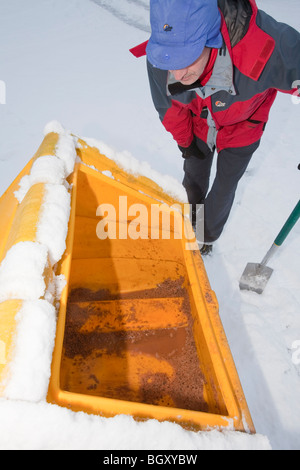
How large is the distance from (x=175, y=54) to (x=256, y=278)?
1541 millimetres

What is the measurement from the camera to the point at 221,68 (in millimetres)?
1199

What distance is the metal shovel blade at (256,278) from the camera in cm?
206

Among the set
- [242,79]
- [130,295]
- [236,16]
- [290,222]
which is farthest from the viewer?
[130,295]

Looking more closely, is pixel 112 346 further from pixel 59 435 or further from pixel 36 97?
pixel 36 97

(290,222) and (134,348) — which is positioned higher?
(290,222)

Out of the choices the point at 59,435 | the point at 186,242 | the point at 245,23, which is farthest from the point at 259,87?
the point at 59,435

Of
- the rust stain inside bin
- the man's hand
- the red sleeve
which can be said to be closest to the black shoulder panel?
the red sleeve

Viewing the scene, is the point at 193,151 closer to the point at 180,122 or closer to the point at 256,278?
the point at 180,122

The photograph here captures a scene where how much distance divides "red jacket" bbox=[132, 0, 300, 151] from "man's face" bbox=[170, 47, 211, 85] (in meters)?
0.07

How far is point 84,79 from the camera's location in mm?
4629

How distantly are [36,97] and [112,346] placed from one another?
12.7 feet

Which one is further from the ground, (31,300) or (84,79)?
(31,300)

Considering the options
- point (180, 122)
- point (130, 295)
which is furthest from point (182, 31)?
point (130, 295)

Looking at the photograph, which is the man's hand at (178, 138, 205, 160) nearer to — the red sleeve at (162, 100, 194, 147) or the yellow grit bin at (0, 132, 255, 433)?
the red sleeve at (162, 100, 194, 147)
